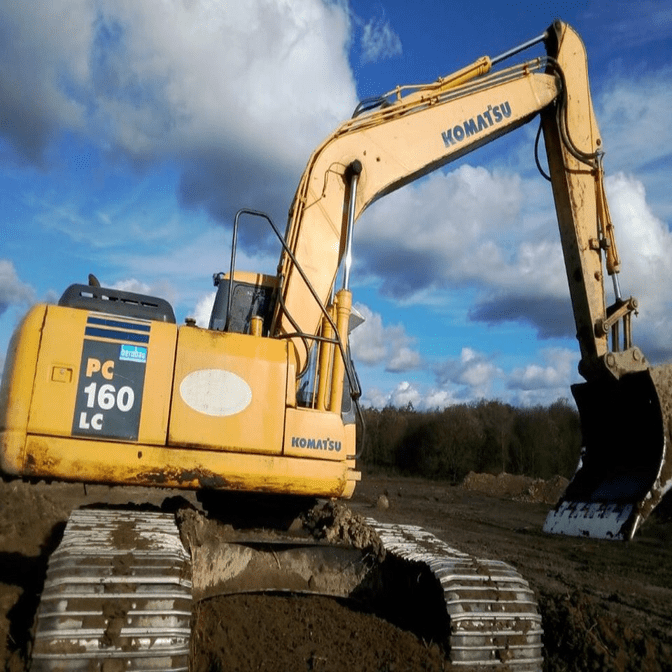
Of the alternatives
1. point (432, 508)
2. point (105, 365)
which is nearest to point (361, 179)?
point (105, 365)

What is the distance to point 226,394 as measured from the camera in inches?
186

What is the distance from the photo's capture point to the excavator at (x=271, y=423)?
3664 mm

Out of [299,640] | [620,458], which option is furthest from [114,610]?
[620,458]

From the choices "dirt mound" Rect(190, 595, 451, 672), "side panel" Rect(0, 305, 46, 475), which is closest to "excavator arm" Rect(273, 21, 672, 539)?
"dirt mound" Rect(190, 595, 451, 672)

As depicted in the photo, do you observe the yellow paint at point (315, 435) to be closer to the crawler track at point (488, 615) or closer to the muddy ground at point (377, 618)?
the crawler track at point (488, 615)

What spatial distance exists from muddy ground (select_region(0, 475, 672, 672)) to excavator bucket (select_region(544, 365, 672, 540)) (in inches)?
28.3

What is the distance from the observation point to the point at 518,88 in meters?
7.19

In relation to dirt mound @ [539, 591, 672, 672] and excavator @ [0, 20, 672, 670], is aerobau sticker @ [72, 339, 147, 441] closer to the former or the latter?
excavator @ [0, 20, 672, 670]

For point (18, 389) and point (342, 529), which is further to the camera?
point (342, 529)

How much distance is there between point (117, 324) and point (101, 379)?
38 cm

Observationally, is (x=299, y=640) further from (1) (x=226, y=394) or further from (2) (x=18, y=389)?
(2) (x=18, y=389)

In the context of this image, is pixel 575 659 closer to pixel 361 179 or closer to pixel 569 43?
pixel 361 179

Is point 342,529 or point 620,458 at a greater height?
point 620,458

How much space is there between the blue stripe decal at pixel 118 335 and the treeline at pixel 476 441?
21.6 m
